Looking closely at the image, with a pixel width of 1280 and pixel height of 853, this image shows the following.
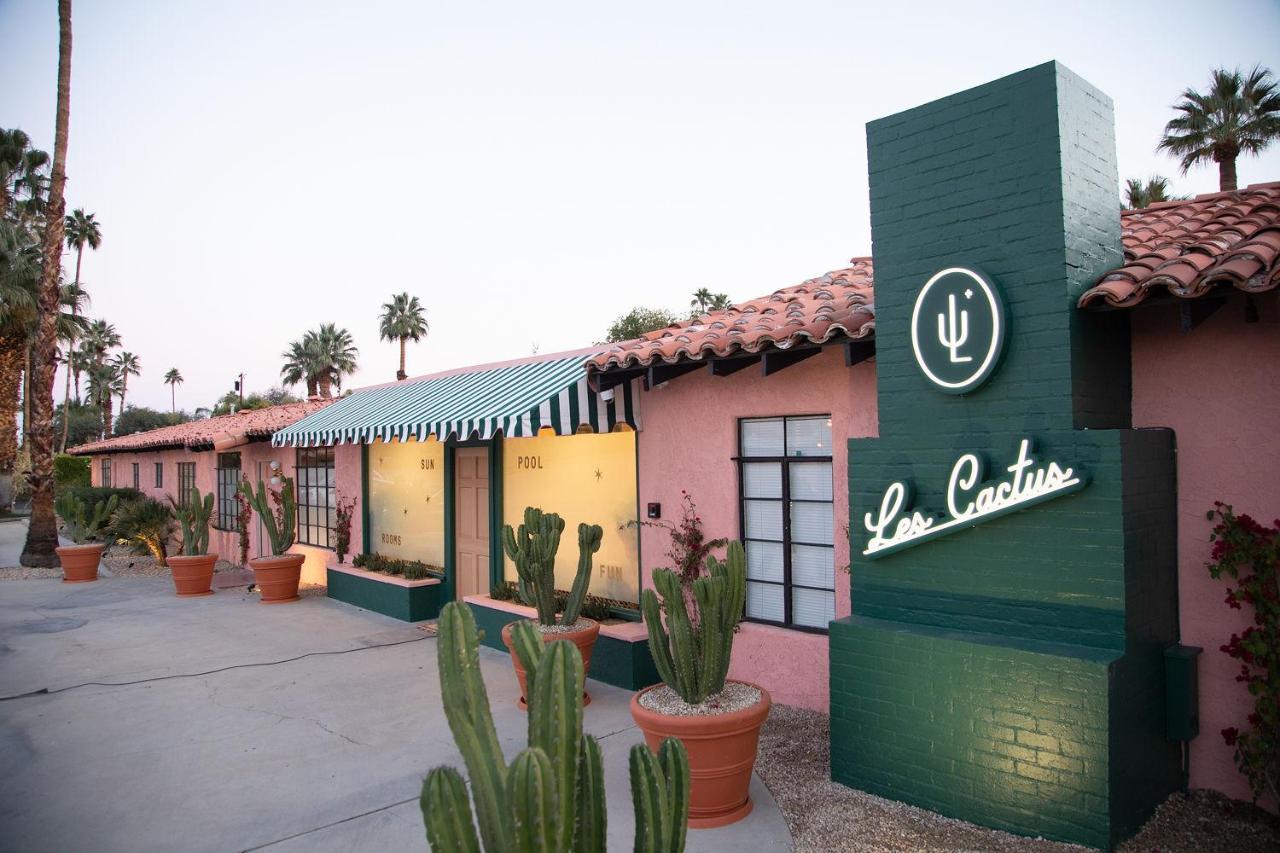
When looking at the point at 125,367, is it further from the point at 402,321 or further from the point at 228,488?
the point at 228,488

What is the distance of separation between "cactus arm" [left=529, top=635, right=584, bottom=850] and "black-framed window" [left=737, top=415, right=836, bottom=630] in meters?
4.59

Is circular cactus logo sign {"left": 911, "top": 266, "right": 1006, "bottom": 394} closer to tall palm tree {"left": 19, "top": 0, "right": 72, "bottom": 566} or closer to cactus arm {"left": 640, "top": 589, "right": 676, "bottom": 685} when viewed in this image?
cactus arm {"left": 640, "top": 589, "right": 676, "bottom": 685}

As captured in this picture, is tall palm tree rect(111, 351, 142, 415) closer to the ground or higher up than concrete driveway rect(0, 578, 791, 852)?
higher up

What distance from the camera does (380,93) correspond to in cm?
1420

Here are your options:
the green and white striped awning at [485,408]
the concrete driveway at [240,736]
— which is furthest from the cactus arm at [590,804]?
the green and white striped awning at [485,408]

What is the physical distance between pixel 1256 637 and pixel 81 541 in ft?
75.6

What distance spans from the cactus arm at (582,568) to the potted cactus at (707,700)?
6.71 ft

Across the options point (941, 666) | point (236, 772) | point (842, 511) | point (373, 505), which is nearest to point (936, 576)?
point (941, 666)

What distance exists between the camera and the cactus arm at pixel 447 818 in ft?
9.69

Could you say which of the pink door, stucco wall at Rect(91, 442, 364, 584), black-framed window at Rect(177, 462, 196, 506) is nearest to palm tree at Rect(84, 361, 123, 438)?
stucco wall at Rect(91, 442, 364, 584)

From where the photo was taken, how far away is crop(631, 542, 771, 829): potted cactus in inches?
210

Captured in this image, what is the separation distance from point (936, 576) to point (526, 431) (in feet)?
14.5

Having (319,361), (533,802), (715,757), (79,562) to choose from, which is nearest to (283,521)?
(79,562)

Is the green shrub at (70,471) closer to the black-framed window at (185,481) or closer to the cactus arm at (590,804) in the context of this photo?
the black-framed window at (185,481)
